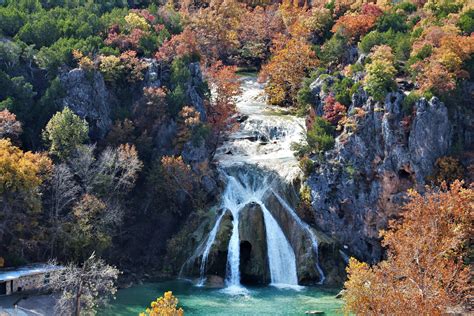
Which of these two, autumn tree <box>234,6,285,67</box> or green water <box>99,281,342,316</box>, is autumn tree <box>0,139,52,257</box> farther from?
autumn tree <box>234,6,285,67</box>

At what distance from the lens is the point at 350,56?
63.9 meters

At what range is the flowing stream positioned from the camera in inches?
1913

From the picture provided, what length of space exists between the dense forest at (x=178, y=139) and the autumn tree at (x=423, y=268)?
0.25 metres

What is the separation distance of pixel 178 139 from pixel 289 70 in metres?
19.6

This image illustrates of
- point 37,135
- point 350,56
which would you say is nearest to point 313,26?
point 350,56

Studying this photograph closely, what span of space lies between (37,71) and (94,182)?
43.1 ft

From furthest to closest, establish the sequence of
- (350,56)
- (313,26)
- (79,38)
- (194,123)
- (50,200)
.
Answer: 1. (313,26)
2. (350,56)
3. (79,38)
4. (194,123)
5. (50,200)

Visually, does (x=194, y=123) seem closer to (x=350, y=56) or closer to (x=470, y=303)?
(x=350, y=56)

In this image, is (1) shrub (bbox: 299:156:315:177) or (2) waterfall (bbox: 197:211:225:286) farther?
(1) shrub (bbox: 299:156:315:177)

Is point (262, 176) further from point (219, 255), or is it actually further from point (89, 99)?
point (89, 99)

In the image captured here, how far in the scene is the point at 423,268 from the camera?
34656mm

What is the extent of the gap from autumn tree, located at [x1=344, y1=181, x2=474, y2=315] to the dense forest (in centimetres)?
25

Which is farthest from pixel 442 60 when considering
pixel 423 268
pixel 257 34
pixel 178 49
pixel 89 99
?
pixel 257 34

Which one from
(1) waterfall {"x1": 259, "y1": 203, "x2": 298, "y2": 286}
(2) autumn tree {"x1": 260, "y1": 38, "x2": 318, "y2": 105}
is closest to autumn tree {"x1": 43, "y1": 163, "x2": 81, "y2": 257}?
(1) waterfall {"x1": 259, "y1": 203, "x2": 298, "y2": 286}
